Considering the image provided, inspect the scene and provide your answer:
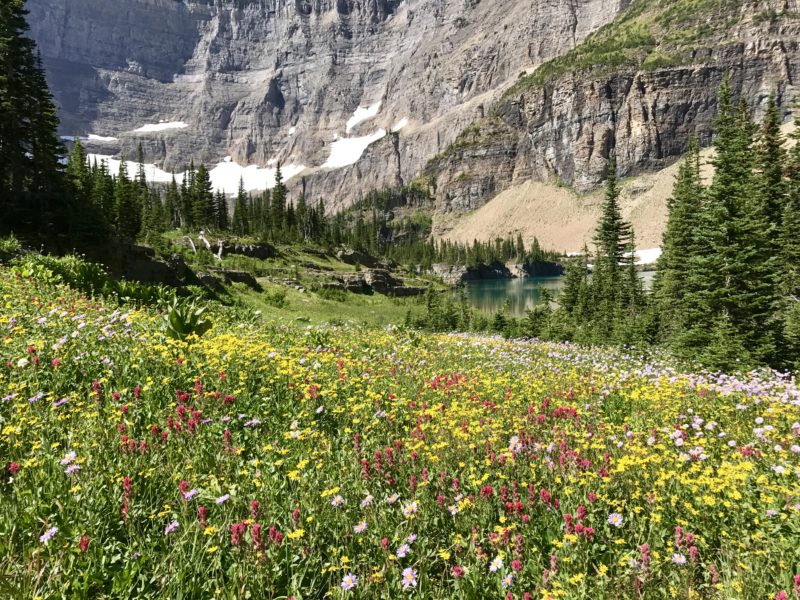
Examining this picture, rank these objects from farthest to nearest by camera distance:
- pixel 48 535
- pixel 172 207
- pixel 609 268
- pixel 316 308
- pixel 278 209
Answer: pixel 278 209, pixel 172 207, pixel 609 268, pixel 316 308, pixel 48 535

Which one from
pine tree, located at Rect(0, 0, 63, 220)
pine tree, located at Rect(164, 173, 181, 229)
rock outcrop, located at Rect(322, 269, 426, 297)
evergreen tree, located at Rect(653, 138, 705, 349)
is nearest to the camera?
pine tree, located at Rect(0, 0, 63, 220)

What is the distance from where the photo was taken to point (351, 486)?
14.2 ft

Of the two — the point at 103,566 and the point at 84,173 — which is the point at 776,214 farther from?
the point at 84,173

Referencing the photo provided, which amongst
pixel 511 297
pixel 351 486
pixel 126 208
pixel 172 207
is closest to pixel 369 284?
pixel 126 208

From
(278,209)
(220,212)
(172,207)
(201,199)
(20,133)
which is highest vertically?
(172,207)

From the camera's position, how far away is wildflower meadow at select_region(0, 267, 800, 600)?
3176mm

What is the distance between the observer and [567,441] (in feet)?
18.0

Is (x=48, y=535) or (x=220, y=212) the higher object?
(x=220, y=212)

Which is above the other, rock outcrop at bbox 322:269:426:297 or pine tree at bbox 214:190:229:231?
pine tree at bbox 214:190:229:231

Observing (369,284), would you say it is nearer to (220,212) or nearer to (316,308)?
(316,308)

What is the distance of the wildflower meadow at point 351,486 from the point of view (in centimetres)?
318

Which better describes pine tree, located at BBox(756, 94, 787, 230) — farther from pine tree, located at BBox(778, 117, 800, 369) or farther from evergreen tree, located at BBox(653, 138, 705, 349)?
evergreen tree, located at BBox(653, 138, 705, 349)

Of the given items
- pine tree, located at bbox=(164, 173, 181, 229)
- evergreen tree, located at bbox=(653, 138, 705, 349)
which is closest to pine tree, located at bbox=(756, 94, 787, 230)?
evergreen tree, located at bbox=(653, 138, 705, 349)

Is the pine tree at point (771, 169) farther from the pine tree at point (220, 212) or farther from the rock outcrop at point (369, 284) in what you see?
the pine tree at point (220, 212)
